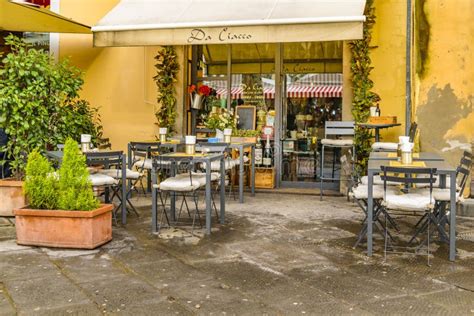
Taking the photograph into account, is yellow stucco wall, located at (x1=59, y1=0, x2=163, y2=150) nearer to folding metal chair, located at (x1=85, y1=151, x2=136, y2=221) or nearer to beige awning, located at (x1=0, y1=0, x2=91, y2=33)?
beige awning, located at (x1=0, y1=0, x2=91, y2=33)

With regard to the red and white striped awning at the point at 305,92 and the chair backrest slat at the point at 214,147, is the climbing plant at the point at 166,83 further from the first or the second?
the chair backrest slat at the point at 214,147

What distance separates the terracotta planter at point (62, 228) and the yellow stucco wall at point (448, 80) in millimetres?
4579

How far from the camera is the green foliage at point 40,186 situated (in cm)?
540

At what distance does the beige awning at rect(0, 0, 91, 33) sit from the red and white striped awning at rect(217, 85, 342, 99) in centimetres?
297

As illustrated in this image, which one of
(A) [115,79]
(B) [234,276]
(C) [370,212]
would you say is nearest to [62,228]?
(B) [234,276]

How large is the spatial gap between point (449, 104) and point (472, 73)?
504 millimetres

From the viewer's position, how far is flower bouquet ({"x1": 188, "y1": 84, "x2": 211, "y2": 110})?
10117 mm

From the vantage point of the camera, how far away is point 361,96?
8938 mm

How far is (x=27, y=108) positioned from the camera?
701 cm

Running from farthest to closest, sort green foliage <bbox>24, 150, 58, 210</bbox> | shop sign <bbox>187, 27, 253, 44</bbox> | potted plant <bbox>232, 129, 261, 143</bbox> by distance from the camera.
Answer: potted plant <bbox>232, 129, 261, 143</bbox>, shop sign <bbox>187, 27, 253, 44</bbox>, green foliage <bbox>24, 150, 58, 210</bbox>

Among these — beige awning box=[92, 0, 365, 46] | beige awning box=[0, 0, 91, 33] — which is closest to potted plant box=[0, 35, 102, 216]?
beige awning box=[0, 0, 91, 33]

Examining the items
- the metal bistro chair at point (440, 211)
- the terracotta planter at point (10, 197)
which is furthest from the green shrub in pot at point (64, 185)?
the metal bistro chair at point (440, 211)

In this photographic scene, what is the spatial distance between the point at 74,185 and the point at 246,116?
17.0 feet

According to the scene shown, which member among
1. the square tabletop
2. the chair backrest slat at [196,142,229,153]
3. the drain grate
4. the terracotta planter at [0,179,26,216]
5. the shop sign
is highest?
the shop sign
